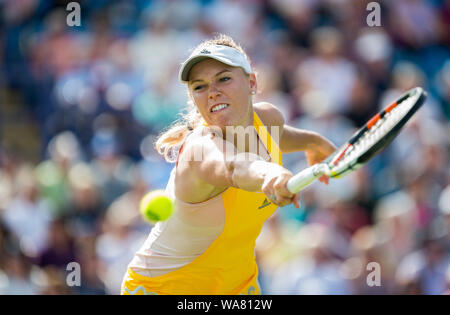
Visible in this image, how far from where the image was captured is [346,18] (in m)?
8.42

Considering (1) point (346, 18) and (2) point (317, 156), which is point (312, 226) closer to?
(2) point (317, 156)

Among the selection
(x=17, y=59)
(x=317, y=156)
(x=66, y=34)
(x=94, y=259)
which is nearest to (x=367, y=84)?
(x=317, y=156)

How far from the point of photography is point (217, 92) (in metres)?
3.66

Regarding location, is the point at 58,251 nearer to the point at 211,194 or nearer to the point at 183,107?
the point at 183,107

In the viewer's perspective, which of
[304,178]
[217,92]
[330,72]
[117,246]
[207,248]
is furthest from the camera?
[330,72]

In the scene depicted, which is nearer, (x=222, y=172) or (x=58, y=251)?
(x=222, y=172)

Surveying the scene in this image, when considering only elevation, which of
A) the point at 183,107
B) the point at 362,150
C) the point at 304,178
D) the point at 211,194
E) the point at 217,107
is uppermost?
the point at 183,107

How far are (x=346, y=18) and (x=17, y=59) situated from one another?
4557 millimetres

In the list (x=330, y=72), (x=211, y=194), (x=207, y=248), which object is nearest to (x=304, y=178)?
(x=211, y=194)

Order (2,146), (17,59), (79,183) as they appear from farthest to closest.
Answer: (17,59)
(2,146)
(79,183)

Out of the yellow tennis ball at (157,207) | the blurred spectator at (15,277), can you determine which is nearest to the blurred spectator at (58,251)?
the blurred spectator at (15,277)

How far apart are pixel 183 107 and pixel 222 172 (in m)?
4.94

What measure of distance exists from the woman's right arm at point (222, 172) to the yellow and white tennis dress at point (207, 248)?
148 millimetres
